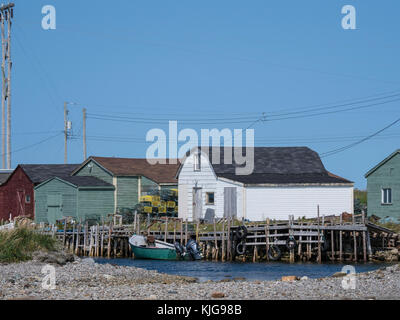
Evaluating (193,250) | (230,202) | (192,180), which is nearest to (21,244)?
(193,250)

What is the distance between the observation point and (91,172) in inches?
2333

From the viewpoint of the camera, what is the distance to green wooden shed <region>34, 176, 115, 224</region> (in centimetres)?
5388

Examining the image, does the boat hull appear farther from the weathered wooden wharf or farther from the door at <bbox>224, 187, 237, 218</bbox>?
the door at <bbox>224, 187, 237, 218</bbox>

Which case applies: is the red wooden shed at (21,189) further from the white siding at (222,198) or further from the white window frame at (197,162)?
the white siding at (222,198)

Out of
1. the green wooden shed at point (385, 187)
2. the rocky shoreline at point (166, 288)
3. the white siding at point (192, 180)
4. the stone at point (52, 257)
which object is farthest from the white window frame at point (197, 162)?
the rocky shoreline at point (166, 288)

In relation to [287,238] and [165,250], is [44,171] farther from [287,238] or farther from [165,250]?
[287,238]

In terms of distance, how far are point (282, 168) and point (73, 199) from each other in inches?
640

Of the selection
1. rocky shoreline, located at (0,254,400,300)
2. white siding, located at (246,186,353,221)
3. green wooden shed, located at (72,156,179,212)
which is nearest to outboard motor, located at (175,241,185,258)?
white siding, located at (246,186,353,221)
